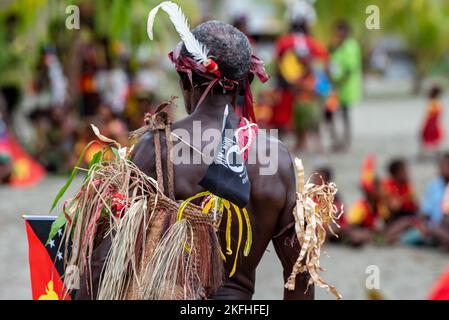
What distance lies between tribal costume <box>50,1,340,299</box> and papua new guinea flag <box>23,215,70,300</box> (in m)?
0.12

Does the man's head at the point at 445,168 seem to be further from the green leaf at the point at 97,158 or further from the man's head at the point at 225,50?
the green leaf at the point at 97,158

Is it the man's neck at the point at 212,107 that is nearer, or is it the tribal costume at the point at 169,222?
the tribal costume at the point at 169,222

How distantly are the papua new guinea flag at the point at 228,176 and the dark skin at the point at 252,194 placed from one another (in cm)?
19

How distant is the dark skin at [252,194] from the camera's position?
3311mm

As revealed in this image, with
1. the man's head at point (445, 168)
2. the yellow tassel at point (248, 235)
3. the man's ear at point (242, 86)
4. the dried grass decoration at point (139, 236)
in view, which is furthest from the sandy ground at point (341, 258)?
the dried grass decoration at point (139, 236)

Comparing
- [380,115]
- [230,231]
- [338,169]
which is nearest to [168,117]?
[230,231]

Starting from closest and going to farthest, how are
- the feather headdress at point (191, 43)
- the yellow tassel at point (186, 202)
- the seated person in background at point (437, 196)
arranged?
the yellow tassel at point (186, 202) < the feather headdress at point (191, 43) < the seated person in background at point (437, 196)

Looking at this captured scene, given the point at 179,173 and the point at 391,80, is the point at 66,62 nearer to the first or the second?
the point at 179,173

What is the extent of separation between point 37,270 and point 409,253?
5.49m

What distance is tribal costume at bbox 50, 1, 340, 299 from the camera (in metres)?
3.12

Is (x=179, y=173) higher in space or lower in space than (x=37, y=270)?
higher

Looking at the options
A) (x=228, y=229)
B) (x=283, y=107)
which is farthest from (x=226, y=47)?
(x=283, y=107)

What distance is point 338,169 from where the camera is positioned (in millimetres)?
12305

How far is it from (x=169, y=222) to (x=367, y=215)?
5.88 m
